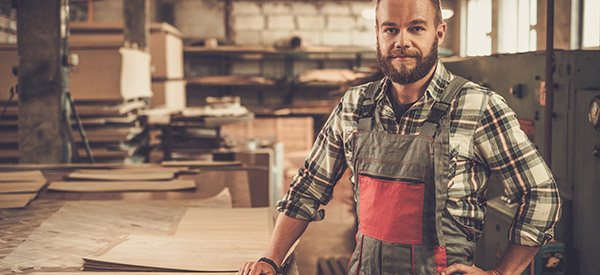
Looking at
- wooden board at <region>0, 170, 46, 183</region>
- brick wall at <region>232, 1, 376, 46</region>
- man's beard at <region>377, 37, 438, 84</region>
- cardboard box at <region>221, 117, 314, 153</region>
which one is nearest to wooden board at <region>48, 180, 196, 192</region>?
wooden board at <region>0, 170, 46, 183</region>

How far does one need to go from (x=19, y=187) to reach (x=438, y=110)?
183 cm

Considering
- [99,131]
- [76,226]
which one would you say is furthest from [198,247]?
[99,131]

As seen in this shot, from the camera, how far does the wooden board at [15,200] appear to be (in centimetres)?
209

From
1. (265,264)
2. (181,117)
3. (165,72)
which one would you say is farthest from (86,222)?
(165,72)

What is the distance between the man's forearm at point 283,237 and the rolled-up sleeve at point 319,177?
0.03 metres

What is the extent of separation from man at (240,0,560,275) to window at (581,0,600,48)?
458cm

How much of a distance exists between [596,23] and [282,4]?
216 inches

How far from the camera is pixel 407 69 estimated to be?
1336 mm

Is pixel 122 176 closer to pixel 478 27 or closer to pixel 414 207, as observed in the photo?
pixel 414 207

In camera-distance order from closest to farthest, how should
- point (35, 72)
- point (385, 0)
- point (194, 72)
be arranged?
point (385, 0) < point (35, 72) < point (194, 72)

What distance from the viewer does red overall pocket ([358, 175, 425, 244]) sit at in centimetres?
128

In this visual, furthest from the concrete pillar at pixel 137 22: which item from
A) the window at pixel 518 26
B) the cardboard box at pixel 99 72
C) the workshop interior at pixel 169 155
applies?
the window at pixel 518 26

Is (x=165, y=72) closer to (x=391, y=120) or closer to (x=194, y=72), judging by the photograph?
(x=194, y=72)

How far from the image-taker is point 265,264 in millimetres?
1369
